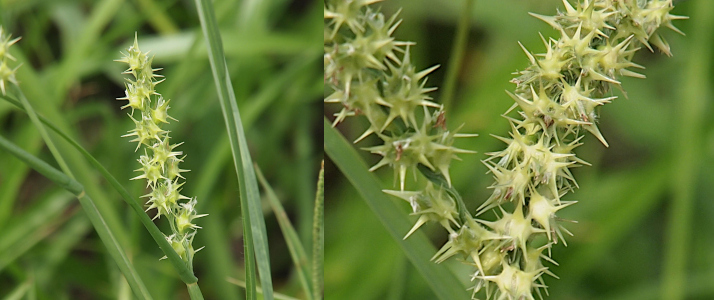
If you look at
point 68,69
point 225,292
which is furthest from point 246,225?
point 68,69

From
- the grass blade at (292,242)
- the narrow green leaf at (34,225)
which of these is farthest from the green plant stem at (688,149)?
the narrow green leaf at (34,225)

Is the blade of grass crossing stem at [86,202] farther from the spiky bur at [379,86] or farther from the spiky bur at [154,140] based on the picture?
the spiky bur at [379,86]

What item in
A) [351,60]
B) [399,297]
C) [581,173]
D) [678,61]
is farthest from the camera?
[581,173]

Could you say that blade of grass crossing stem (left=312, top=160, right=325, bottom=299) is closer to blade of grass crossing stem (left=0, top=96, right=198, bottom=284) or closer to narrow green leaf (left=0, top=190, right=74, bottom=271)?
blade of grass crossing stem (left=0, top=96, right=198, bottom=284)

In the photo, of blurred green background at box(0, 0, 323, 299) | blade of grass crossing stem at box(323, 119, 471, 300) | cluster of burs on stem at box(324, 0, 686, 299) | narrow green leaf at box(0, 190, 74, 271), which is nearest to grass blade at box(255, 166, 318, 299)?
blade of grass crossing stem at box(323, 119, 471, 300)

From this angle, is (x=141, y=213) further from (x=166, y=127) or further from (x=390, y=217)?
(x=166, y=127)

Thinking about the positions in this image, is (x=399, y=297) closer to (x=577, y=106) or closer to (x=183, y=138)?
(x=577, y=106)
